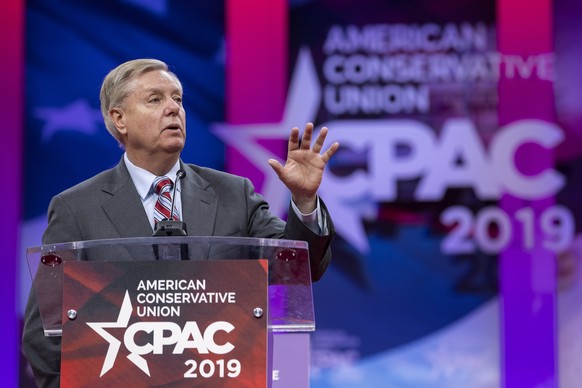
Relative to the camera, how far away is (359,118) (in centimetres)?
468

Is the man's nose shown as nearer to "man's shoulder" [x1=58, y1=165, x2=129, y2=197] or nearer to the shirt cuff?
"man's shoulder" [x1=58, y1=165, x2=129, y2=197]

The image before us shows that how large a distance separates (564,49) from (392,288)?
1.54 metres

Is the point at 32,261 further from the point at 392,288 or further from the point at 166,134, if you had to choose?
the point at 392,288

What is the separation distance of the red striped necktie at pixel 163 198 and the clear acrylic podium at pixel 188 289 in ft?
1.73

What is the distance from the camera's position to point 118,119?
93.5 inches

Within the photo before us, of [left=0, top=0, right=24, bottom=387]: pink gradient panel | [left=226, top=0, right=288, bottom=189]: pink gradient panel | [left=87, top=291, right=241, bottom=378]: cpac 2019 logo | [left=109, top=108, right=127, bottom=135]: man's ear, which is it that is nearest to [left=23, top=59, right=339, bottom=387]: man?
[left=109, top=108, right=127, bottom=135]: man's ear

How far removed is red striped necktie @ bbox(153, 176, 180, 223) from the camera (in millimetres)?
2195

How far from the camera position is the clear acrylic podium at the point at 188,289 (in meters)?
1.56

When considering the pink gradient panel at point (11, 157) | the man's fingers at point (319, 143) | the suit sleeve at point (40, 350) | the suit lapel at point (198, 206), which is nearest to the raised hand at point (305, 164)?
the man's fingers at point (319, 143)

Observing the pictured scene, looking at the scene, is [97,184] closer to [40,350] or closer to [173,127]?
[173,127]

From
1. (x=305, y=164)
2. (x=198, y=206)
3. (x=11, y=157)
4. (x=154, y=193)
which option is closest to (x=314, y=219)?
(x=305, y=164)

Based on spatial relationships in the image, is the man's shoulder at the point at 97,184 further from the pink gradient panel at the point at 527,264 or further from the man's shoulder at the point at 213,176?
the pink gradient panel at the point at 527,264

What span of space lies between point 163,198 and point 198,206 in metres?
0.10

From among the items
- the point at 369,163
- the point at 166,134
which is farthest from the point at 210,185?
the point at 369,163
